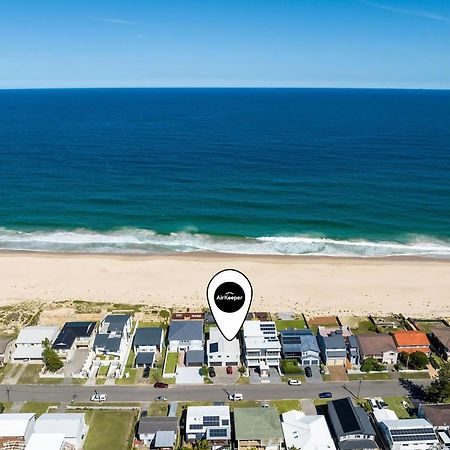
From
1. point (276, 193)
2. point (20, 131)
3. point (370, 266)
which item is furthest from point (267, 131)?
point (370, 266)

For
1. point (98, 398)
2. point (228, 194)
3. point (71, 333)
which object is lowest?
point (98, 398)

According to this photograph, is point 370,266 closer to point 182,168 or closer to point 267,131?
point 182,168

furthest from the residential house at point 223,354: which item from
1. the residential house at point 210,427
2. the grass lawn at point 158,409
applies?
the residential house at point 210,427

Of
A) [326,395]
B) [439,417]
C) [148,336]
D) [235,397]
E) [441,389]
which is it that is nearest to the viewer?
[439,417]

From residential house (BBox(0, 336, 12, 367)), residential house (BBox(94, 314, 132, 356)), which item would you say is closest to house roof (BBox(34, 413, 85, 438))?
residential house (BBox(94, 314, 132, 356))

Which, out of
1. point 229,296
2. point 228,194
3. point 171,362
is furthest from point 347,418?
point 228,194

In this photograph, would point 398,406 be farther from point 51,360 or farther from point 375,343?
point 51,360

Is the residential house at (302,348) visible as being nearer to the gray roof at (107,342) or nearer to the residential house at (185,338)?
the residential house at (185,338)
